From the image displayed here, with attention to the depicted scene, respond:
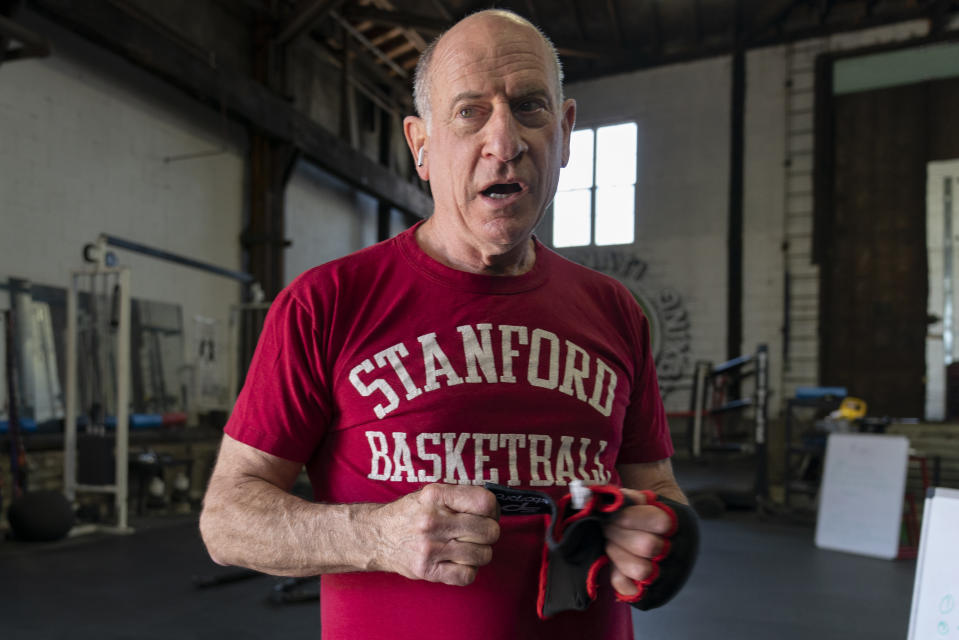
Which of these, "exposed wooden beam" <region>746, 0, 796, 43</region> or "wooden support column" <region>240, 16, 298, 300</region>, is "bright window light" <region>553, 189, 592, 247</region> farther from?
"wooden support column" <region>240, 16, 298, 300</region>

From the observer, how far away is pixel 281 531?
87 centimetres

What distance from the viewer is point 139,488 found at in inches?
230

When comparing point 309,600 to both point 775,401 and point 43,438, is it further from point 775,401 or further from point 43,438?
point 775,401

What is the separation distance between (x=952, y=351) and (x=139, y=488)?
8968mm

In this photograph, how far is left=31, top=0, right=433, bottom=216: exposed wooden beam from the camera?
18.2ft

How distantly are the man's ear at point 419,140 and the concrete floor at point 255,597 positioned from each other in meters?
2.53

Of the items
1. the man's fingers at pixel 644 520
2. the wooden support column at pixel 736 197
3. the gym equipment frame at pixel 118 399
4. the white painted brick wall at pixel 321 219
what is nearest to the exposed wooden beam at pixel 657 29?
the wooden support column at pixel 736 197

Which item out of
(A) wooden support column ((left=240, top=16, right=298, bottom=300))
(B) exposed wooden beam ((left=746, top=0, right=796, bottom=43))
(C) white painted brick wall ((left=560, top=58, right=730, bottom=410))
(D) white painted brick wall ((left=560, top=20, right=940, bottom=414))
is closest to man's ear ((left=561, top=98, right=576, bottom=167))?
(A) wooden support column ((left=240, top=16, right=298, bottom=300))

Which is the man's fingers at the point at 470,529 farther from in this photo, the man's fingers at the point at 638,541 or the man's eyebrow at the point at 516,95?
the man's eyebrow at the point at 516,95

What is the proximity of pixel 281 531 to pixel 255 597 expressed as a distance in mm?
3073

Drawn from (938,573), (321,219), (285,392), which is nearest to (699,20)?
(321,219)

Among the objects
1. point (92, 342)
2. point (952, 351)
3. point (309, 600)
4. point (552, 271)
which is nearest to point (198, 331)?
point (92, 342)

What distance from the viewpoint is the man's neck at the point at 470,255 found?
1050 mm

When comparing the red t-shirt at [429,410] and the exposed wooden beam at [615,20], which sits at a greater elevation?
the exposed wooden beam at [615,20]
